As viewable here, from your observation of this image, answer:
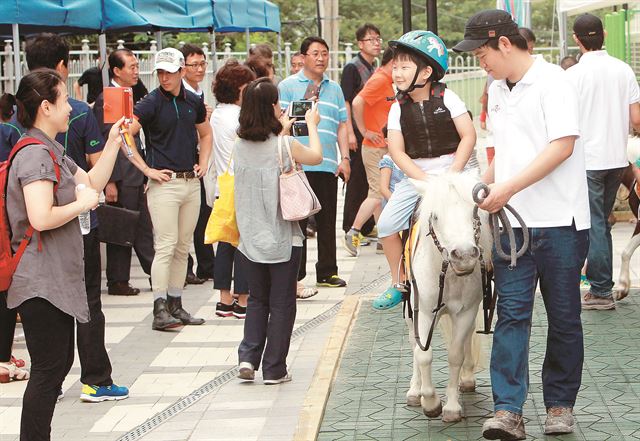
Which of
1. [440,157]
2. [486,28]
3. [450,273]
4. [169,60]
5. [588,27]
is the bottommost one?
[450,273]

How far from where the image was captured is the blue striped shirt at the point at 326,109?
37.9 ft

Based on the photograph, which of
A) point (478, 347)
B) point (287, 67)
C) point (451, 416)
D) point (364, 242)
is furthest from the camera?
point (287, 67)

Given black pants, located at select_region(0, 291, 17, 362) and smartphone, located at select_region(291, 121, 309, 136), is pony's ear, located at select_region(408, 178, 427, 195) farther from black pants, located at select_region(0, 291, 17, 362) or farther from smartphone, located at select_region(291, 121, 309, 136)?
black pants, located at select_region(0, 291, 17, 362)

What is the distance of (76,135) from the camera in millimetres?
8195

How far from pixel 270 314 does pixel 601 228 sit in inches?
119

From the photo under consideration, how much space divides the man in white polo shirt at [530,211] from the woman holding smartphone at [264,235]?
7.02 feet

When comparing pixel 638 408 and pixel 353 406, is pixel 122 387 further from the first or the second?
pixel 638 408

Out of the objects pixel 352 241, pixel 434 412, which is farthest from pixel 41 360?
pixel 352 241

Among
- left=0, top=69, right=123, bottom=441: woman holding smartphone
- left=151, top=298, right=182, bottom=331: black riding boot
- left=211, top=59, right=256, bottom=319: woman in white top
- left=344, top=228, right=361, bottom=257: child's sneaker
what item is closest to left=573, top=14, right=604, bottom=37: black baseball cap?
left=211, top=59, right=256, bottom=319: woman in white top

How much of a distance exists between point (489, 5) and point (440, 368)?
59357mm

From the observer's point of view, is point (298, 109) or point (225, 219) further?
point (298, 109)

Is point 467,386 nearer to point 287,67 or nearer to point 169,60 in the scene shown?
point 169,60

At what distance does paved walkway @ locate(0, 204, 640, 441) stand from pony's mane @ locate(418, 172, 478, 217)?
48.1 inches

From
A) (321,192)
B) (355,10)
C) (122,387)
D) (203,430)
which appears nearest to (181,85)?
(321,192)
